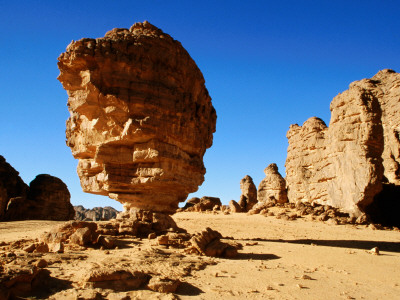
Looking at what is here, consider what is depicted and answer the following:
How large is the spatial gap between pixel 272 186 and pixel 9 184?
24.2 meters

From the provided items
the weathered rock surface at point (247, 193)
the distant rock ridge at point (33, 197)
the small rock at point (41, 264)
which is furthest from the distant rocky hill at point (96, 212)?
the small rock at point (41, 264)

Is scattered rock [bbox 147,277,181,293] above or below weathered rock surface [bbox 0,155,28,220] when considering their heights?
below

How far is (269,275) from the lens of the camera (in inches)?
319

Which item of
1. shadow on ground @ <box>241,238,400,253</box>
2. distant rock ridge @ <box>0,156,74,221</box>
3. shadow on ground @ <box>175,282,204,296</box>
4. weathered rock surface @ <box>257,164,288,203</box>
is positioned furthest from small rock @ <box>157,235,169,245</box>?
weathered rock surface @ <box>257,164,288,203</box>

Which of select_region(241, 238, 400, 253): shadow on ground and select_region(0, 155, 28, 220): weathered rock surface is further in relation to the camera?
select_region(0, 155, 28, 220): weathered rock surface

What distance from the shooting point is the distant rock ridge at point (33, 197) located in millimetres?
26047

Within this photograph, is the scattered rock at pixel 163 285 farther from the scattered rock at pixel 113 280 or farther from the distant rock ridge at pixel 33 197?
the distant rock ridge at pixel 33 197

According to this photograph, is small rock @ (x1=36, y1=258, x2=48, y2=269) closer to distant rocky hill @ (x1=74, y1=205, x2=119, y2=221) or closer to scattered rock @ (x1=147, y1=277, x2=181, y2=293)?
scattered rock @ (x1=147, y1=277, x2=181, y2=293)

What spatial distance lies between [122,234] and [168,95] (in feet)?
21.1

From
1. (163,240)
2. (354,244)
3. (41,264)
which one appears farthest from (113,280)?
(354,244)

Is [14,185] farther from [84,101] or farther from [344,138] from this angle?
[344,138]

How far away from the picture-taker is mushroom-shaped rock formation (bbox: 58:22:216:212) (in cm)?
1398

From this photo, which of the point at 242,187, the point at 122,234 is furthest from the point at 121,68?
the point at 242,187

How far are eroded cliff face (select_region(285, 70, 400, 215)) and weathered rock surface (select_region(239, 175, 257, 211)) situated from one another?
6.01 m
